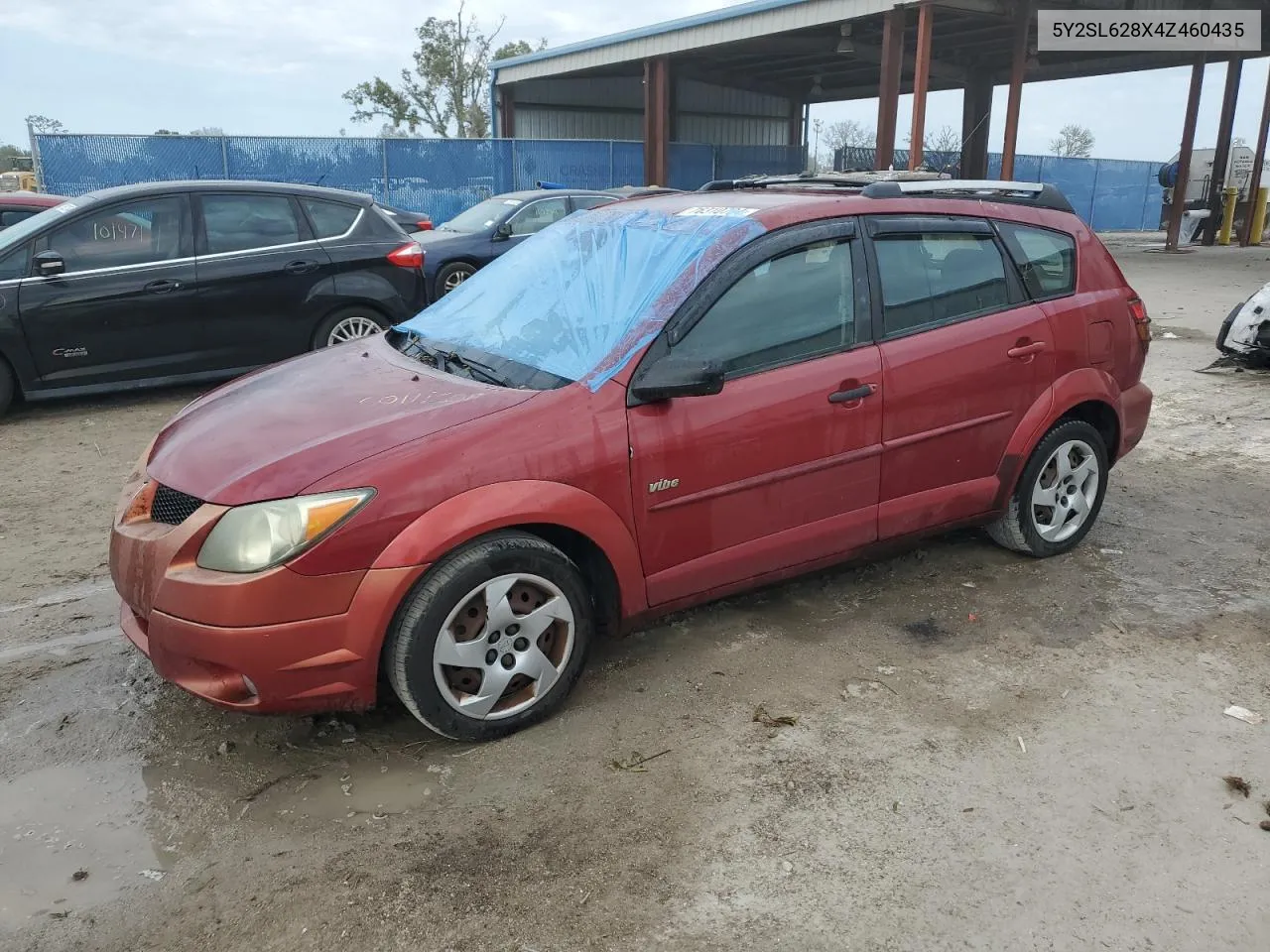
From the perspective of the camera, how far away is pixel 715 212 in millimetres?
3643

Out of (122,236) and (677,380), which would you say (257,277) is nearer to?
(122,236)

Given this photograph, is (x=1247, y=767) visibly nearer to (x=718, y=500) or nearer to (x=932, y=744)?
(x=932, y=744)

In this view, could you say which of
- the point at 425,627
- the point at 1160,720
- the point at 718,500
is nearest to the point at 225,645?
the point at 425,627

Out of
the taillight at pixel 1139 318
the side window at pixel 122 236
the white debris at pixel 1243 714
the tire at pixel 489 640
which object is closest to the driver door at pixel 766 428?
the tire at pixel 489 640

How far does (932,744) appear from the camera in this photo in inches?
119

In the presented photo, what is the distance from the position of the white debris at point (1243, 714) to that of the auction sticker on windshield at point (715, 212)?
7.78 ft

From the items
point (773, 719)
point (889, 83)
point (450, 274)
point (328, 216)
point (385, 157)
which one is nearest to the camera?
point (773, 719)

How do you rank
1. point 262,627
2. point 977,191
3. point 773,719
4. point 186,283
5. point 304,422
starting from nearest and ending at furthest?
point 262,627, point 304,422, point 773,719, point 977,191, point 186,283

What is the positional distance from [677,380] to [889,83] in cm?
1653

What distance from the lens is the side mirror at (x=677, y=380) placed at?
3062 millimetres

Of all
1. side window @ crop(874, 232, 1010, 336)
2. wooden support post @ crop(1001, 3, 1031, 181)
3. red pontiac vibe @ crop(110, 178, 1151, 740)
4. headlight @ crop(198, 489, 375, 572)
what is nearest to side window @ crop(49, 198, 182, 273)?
red pontiac vibe @ crop(110, 178, 1151, 740)

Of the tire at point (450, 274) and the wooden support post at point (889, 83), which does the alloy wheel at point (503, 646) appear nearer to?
the tire at point (450, 274)

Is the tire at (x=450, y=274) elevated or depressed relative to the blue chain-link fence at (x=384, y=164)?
depressed

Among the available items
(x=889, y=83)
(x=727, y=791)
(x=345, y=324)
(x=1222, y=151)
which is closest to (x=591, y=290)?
(x=727, y=791)
